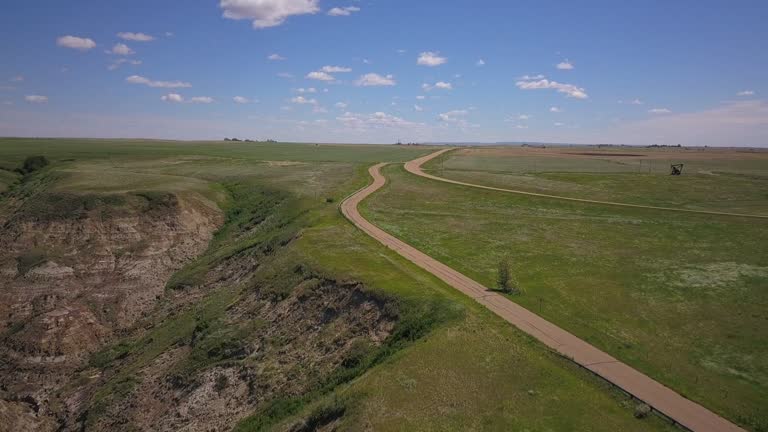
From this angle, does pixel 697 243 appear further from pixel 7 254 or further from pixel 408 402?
pixel 7 254

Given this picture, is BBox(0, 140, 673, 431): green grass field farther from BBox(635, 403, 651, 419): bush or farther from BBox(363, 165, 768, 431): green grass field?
BBox(363, 165, 768, 431): green grass field

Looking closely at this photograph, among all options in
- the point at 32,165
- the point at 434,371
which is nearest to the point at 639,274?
the point at 434,371

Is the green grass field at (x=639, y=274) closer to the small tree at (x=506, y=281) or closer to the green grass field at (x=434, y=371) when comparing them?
the small tree at (x=506, y=281)

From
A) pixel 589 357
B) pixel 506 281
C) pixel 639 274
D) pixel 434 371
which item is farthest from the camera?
pixel 639 274

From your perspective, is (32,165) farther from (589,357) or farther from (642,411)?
(642,411)

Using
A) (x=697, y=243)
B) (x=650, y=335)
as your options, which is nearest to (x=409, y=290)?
(x=650, y=335)
